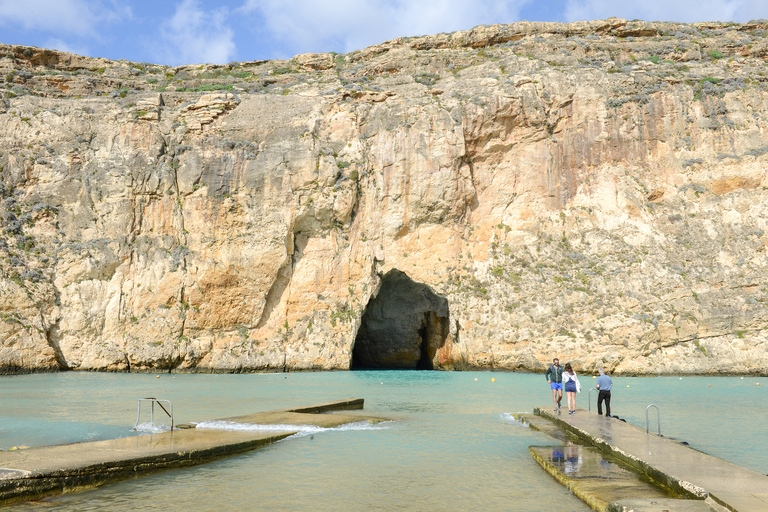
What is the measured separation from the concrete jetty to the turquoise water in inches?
9.8

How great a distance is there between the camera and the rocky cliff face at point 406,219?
36.3 metres

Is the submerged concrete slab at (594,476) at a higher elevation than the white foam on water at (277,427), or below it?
higher

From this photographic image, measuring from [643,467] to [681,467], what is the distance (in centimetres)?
60

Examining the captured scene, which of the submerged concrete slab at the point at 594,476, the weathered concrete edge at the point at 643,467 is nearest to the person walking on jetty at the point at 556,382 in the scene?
the weathered concrete edge at the point at 643,467

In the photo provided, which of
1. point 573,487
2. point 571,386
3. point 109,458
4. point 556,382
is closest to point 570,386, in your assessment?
point 571,386

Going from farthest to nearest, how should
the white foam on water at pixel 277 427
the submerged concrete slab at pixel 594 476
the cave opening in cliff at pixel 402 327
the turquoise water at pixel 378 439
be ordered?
the cave opening in cliff at pixel 402 327
the white foam on water at pixel 277 427
the turquoise water at pixel 378 439
the submerged concrete slab at pixel 594 476

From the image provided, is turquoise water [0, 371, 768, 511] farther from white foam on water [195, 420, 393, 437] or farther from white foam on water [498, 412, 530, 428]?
white foam on water [195, 420, 393, 437]

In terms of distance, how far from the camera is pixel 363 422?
15.5m

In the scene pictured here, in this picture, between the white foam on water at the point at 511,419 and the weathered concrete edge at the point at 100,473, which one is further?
the white foam on water at the point at 511,419

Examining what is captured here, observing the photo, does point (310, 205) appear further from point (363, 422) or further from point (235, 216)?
point (363, 422)

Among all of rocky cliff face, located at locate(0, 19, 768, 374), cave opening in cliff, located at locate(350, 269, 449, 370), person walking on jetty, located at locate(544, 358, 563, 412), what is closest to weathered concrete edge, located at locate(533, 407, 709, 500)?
person walking on jetty, located at locate(544, 358, 563, 412)

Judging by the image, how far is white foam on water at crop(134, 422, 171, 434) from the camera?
13797 millimetres

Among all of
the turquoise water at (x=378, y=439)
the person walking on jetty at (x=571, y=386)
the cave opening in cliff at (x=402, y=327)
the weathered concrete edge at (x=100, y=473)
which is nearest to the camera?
the weathered concrete edge at (x=100, y=473)

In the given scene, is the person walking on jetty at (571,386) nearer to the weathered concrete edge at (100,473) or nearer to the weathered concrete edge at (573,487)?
the weathered concrete edge at (573,487)
